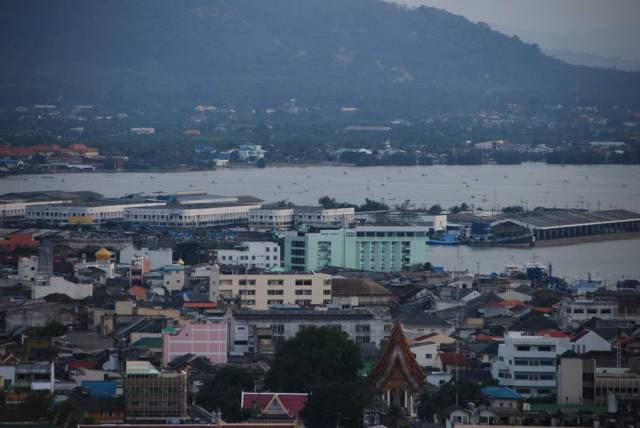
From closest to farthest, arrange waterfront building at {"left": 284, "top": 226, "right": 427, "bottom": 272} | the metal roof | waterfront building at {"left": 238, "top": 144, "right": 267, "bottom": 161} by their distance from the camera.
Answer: waterfront building at {"left": 284, "top": 226, "right": 427, "bottom": 272} → the metal roof → waterfront building at {"left": 238, "top": 144, "right": 267, "bottom": 161}

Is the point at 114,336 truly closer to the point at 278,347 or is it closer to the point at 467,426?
the point at 278,347

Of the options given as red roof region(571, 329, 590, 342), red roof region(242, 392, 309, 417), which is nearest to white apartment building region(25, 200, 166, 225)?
red roof region(571, 329, 590, 342)

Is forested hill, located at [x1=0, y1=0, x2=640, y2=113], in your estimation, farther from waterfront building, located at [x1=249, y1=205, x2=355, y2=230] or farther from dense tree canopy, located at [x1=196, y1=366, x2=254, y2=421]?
dense tree canopy, located at [x1=196, y1=366, x2=254, y2=421]

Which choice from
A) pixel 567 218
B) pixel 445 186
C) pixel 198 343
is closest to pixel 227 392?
pixel 198 343

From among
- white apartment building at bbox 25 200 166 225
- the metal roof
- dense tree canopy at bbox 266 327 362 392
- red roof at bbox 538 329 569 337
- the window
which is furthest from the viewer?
white apartment building at bbox 25 200 166 225

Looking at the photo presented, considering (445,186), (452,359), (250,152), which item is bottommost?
(452,359)

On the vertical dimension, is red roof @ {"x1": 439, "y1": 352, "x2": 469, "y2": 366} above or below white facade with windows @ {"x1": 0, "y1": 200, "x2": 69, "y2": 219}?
below

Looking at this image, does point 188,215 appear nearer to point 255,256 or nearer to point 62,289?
point 255,256
